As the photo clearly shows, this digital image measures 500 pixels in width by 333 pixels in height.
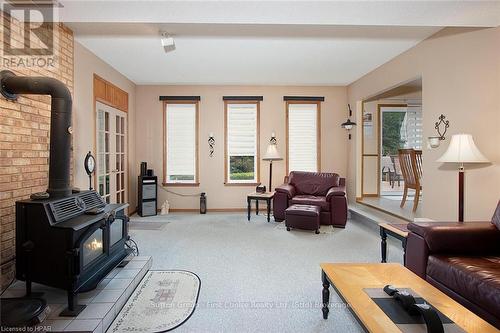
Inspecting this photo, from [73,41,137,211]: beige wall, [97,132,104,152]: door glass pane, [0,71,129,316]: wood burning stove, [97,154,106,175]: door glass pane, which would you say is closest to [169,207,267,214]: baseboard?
[97,154,106,175]: door glass pane

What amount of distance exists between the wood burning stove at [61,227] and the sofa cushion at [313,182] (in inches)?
143

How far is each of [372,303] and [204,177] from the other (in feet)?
15.7

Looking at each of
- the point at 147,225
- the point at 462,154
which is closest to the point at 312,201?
the point at 462,154

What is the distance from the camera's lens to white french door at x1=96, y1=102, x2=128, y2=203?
4.25 m

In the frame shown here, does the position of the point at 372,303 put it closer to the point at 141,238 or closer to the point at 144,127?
the point at 141,238

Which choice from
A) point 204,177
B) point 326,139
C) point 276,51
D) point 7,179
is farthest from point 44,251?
point 326,139

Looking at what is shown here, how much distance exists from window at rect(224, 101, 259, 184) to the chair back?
2888 millimetres

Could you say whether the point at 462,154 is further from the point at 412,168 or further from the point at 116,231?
the point at 116,231

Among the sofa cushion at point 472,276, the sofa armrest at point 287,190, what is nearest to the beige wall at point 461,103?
the sofa cushion at point 472,276

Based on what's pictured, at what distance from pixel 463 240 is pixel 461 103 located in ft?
5.71

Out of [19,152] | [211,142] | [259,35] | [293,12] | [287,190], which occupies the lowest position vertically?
[287,190]

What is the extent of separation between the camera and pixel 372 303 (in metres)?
1.53

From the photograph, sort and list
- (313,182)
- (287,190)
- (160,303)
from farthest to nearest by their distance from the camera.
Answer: (313,182) → (287,190) → (160,303)

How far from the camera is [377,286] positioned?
1.74 m
